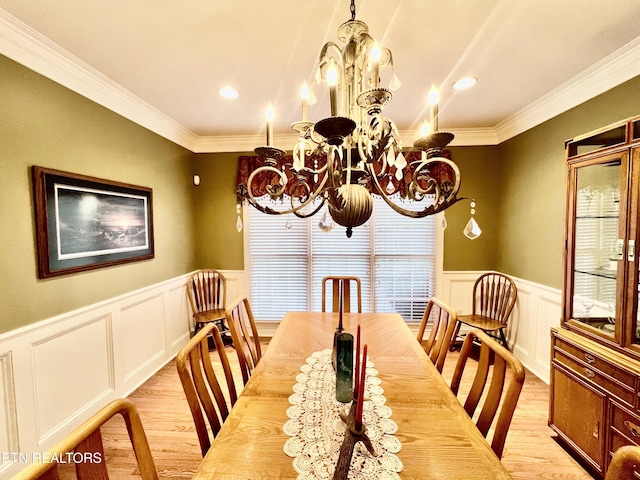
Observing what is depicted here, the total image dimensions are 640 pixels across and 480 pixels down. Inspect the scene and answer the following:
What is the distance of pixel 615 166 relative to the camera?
1.65m

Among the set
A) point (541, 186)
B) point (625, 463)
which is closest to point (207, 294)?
point (625, 463)

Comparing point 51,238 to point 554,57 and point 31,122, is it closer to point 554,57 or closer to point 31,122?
point 31,122

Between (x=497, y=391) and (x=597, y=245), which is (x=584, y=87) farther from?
(x=497, y=391)

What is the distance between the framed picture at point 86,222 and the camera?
181 centimetres

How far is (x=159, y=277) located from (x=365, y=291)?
7.61 feet

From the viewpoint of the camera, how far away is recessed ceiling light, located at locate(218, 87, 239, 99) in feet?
7.66

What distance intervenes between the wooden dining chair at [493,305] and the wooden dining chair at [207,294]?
8.80ft

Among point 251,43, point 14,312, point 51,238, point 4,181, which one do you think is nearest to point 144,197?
point 51,238

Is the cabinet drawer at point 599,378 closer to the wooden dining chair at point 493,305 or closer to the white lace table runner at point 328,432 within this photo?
the wooden dining chair at point 493,305

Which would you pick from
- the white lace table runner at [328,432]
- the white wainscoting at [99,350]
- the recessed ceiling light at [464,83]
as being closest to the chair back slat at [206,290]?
the white wainscoting at [99,350]

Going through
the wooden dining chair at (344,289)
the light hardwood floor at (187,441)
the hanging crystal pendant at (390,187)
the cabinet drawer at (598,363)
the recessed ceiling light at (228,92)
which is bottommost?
the light hardwood floor at (187,441)

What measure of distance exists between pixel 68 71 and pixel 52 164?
630mm

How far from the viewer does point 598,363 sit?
1.65 meters

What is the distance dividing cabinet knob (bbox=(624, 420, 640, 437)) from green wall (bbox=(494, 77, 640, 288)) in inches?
50.4
